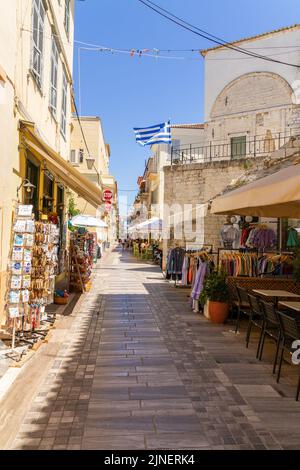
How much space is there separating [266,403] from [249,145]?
2049 cm

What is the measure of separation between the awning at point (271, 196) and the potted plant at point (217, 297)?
1.50 metres

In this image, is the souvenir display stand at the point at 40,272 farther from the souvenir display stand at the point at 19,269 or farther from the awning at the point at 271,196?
the awning at the point at 271,196

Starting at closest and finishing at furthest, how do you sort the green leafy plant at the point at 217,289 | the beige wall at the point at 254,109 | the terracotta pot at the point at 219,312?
the terracotta pot at the point at 219,312 < the green leafy plant at the point at 217,289 < the beige wall at the point at 254,109

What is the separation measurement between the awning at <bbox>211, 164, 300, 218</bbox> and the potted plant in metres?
1.50

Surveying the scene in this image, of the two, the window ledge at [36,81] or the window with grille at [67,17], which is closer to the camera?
the window ledge at [36,81]

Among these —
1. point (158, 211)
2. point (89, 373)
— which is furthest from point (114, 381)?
point (158, 211)

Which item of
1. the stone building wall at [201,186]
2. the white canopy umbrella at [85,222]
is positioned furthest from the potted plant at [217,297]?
the stone building wall at [201,186]

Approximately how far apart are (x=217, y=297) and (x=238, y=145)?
17.5 m

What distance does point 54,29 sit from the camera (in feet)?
35.5

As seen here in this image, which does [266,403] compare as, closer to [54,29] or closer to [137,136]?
[54,29]

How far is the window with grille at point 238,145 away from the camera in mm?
23297

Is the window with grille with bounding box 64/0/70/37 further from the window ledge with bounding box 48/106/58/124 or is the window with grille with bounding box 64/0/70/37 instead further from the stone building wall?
the stone building wall

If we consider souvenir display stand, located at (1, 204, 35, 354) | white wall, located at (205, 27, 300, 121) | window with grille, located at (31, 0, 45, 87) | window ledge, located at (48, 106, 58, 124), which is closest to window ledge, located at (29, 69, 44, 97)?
window with grille, located at (31, 0, 45, 87)
